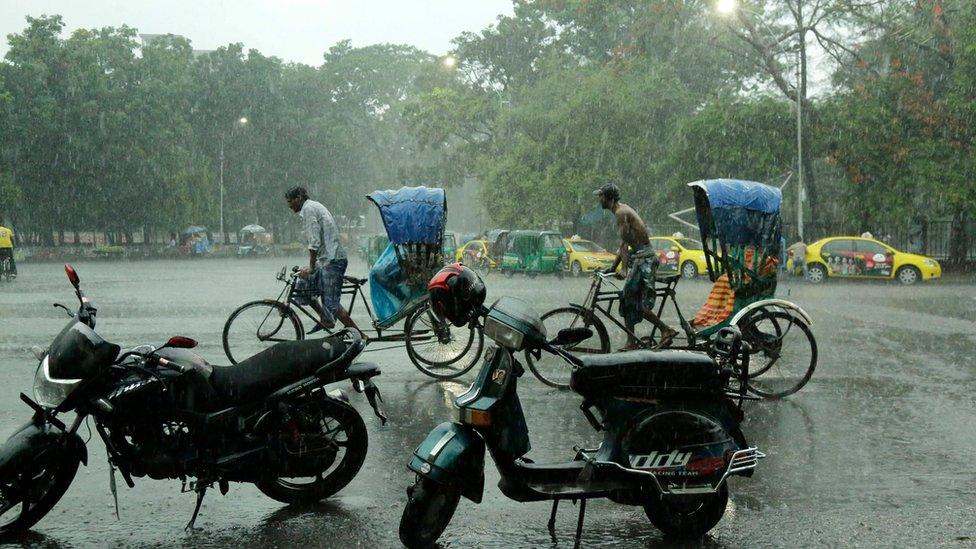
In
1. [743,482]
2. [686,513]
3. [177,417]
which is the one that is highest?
[177,417]

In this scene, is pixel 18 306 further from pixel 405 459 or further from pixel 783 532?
pixel 783 532

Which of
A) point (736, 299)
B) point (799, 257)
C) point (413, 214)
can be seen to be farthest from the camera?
point (799, 257)

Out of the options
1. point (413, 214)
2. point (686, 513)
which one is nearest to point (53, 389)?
point (686, 513)

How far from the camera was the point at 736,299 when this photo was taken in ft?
29.9

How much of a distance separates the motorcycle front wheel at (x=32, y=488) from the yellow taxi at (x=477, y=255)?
28.2 meters

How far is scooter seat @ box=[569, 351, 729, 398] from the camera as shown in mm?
4301

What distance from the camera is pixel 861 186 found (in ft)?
102

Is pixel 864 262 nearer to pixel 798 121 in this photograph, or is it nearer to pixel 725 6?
pixel 798 121

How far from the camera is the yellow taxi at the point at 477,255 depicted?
1300 inches

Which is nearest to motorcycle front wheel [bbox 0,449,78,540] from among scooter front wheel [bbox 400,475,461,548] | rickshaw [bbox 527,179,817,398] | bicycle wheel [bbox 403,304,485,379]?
scooter front wheel [bbox 400,475,461,548]

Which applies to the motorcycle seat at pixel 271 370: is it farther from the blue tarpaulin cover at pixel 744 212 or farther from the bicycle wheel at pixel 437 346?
the blue tarpaulin cover at pixel 744 212

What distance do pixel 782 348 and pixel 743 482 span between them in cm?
317

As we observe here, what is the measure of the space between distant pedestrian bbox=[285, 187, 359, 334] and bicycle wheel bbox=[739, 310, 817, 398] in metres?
3.85

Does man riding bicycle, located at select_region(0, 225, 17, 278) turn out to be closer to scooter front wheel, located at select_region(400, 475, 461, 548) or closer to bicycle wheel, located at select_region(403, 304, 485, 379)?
bicycle wheel, located at select_region(403, 304, 485, 379)
